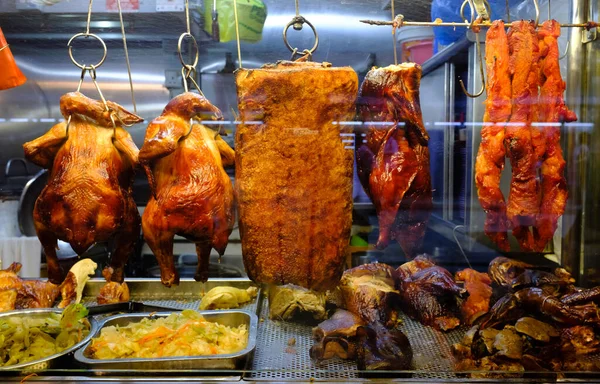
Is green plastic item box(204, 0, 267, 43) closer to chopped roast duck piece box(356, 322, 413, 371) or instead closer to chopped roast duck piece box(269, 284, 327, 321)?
chopped roast duck piece box(269, 284, 327, 321)

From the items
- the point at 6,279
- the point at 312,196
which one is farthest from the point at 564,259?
the point at 6,279

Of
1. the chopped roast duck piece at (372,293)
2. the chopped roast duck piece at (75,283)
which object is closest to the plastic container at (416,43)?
the chopped roast duck piece at (372,293)

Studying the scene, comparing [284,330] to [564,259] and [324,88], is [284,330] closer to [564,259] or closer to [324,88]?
[324,88]

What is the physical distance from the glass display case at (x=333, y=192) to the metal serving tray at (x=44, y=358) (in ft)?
0.06

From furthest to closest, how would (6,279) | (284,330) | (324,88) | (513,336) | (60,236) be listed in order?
(6,279) → (284,330) → (513,336) → (60,236) → (324,88)

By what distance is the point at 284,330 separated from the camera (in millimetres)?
3131

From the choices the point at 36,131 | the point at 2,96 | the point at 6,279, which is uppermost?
the point at 2,96

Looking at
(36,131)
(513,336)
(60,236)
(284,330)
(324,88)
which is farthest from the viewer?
(36,131)

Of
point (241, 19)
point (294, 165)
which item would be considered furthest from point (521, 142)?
point (241, 19)

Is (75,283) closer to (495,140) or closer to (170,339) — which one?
(170,339)

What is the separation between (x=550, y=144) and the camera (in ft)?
8.93

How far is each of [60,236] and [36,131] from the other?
1.83 meters

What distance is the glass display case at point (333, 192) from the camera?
7.61ft

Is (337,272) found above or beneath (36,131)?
beneath
